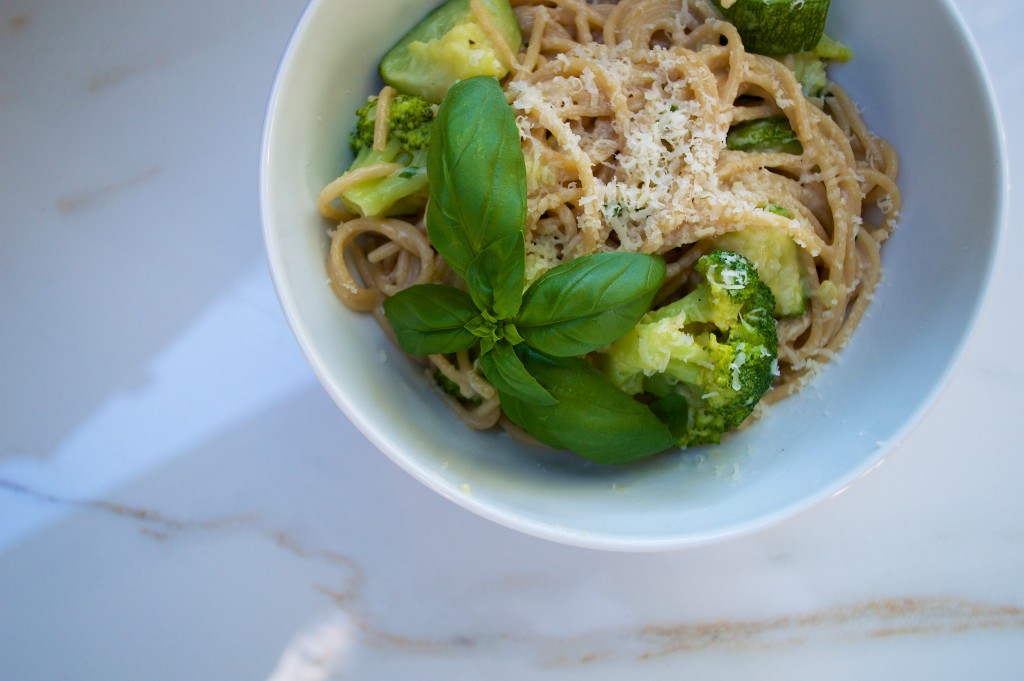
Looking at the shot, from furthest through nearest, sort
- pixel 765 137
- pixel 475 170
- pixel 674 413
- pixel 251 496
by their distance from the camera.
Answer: pixel 251 496
pixel 765 137
pixel 674 413
pixel 475 170

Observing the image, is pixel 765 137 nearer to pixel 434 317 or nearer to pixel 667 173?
pixel 667 173

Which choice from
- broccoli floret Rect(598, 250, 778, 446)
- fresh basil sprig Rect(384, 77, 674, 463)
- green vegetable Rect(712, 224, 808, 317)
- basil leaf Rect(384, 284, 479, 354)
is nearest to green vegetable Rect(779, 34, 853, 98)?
green vegetable Rect(712, 224, 808, 317)

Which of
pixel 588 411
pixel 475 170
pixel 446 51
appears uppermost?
pixel 446 51

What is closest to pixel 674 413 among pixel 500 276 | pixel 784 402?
pixel 784 402

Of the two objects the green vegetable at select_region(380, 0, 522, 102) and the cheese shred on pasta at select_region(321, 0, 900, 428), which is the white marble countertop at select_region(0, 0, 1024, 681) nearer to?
the cheese shred on pasta at select_region(321, 0, 900, 428)

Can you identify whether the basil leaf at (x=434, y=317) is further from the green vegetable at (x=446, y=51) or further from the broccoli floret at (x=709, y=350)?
the green vegetable at (x=446, y=51)

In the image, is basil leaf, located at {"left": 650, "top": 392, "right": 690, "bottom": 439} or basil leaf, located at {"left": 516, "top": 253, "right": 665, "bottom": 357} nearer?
basil leaf, located at {"left": 516, "top": 253, "right": 665, "bottom": 357}

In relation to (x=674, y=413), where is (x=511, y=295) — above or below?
above
